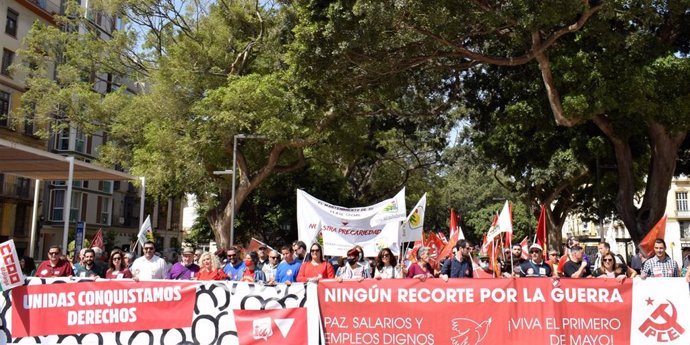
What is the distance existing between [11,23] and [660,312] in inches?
1658

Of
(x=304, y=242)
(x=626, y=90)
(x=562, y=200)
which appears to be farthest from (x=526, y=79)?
(x=562, y=200)

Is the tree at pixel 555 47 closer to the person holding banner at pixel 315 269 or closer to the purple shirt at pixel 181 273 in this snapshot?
the person holding banner at pixel 315 269

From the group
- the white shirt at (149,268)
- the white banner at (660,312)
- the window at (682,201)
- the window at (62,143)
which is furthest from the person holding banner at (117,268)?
the window at (682,201)

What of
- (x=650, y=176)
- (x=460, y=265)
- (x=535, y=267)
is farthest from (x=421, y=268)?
(x=650, y=176)

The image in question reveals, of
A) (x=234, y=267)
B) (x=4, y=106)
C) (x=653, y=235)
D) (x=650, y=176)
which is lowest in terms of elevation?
(x=234, y=267)

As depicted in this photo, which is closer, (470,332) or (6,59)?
(470,332)

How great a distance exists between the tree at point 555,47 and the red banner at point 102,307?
28.9ft

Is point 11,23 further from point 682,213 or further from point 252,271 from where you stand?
point 682,213

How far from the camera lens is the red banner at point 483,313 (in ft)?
26.6

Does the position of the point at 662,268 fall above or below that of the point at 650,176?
below

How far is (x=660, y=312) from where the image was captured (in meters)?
8.10

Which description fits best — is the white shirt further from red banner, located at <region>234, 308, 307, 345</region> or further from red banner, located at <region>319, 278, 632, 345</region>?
red banner, located at <region>319, 278, 632, 345</region>

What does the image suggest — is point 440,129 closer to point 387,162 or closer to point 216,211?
point 387,162

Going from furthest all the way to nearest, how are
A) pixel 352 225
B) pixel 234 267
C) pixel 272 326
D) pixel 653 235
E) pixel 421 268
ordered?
pixel 352 225 < pixel 234 267 < pixel 653 235 < pixel 421 268 < pixel 272 326
